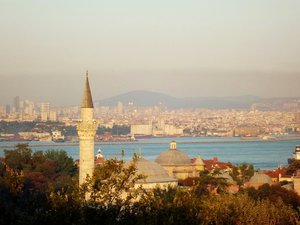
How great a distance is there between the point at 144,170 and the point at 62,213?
13.3 metres

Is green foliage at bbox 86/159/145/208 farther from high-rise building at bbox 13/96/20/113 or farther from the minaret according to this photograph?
high-rise building at bbox 13/96/20/113

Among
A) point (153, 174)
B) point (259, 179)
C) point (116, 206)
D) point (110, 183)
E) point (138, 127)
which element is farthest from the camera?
point (138, 127)

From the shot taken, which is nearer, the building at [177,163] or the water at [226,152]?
the building at [177,163]

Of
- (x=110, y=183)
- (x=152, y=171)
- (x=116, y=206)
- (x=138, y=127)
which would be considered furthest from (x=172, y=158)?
(x=138, y=127)

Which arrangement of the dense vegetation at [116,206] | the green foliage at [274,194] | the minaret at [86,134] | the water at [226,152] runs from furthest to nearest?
the water at [226,152] < the minaret at [86,134] < the green foliage at [274,194] < the dense vegetation at [116,206]

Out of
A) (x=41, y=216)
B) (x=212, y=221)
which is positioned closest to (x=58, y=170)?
(x=212, y=221)

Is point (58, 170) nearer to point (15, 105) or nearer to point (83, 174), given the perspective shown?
point (83, 174)

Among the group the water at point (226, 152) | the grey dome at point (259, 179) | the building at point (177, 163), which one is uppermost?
the building at point (177, 163)

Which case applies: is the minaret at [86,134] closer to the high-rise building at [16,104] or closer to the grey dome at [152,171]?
the grey dome at [152,171]

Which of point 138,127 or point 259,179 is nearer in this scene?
point 259,179

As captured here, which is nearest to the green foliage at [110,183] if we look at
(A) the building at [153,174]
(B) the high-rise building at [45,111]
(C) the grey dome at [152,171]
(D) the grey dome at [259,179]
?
(A) the building at [153,174]

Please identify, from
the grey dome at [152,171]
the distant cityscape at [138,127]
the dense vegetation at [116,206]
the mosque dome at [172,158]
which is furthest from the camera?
the distant cityscape at [138,127]

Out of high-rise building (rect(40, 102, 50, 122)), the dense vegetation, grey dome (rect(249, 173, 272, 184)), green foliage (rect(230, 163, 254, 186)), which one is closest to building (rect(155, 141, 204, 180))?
green foliage (rect(230, 163, 254, 186))

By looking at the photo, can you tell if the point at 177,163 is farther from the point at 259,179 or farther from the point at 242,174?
the point at 242,174
